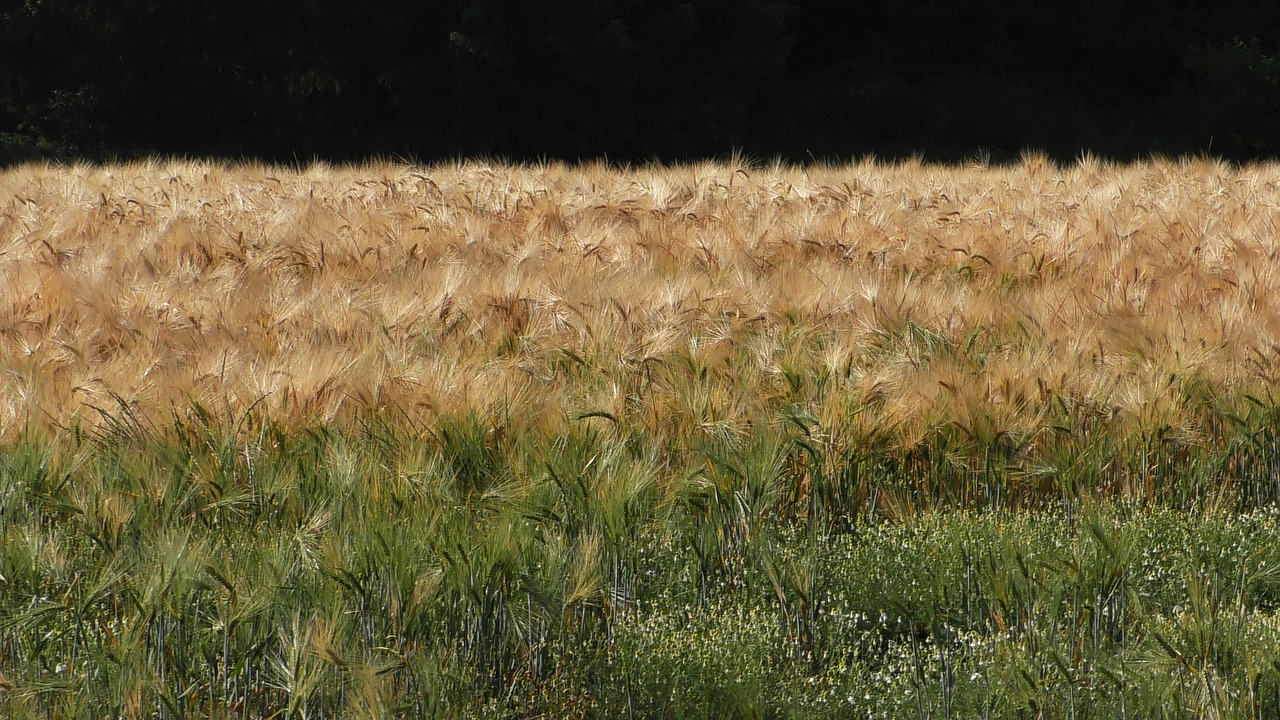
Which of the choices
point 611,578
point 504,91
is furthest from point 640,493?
point 504,91

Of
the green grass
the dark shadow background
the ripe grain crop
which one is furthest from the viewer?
the dark shadow background

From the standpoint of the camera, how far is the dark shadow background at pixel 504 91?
13875mm

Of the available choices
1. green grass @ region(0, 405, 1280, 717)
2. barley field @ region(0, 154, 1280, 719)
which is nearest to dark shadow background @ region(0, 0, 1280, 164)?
barley field @ region(0, 154, 1280, 719)

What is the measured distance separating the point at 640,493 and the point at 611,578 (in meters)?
0.16

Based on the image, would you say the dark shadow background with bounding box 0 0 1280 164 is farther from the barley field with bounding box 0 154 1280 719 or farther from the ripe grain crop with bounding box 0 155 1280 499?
the barley field with bounding box 0 154 1280 719

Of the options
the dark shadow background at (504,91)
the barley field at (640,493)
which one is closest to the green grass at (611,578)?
the barley field at (640,493)

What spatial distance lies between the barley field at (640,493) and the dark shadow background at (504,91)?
10.1 m

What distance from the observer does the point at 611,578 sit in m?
1.96

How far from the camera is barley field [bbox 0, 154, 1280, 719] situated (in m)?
1.71

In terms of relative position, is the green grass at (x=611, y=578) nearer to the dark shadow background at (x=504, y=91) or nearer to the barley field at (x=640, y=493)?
the barley field at (x=640, y=493)

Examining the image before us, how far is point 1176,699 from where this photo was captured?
1.66m

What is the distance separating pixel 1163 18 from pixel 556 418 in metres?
19.9

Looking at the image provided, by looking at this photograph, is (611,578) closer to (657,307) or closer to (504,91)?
(657,307)

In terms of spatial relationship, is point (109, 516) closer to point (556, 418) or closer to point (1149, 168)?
point (556, 418)
